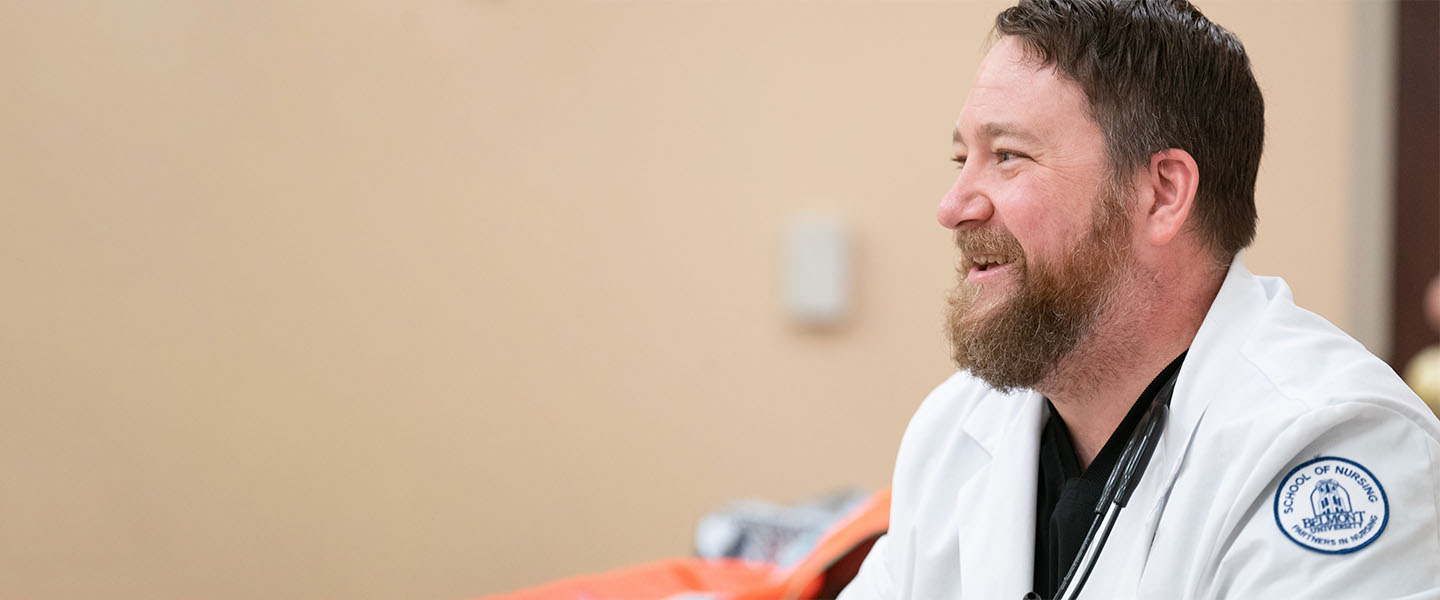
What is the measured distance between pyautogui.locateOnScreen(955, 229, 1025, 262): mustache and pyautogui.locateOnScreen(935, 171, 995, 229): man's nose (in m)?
0.01

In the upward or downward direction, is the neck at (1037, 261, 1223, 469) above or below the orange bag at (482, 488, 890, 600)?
above

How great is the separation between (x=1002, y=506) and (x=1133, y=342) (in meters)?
0.25

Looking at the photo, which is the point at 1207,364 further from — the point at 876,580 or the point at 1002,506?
the point at 876,580

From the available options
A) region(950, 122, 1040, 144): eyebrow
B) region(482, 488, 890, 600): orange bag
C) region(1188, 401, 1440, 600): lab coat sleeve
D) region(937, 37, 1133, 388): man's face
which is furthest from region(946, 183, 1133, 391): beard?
region(482, 488, 890, 600): orange bag

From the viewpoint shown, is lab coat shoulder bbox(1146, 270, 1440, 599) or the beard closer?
lab coat shoulder bbox(1146, 270, 1440, 599)

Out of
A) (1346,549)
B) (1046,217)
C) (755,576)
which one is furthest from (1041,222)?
(755,576)

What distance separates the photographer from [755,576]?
211 cm

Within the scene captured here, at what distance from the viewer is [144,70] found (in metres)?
2.85

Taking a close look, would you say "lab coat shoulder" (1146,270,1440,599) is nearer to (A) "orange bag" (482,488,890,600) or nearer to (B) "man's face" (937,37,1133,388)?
(B) "man's face" (937,37,1133,388)

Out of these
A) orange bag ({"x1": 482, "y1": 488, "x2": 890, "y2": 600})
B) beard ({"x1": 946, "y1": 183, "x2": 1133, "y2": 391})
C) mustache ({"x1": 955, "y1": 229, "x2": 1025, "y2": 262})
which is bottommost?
orange bag ({"x1": 482, "y1": 488, "x2": 890, "y2": 600})

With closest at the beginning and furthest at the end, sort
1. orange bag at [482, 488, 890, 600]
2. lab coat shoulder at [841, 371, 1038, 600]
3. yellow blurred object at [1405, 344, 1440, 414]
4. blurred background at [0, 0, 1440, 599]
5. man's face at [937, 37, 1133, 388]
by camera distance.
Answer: man's face at [937, 37, 1133, 388]
lab coat shoulder at [841, 371, 1038, 600]
orange bag at [482, 488, 890, 600]
yellow blurred object at [1405, 344, 1440, 414]
blurred background at [0, 0, 1440, 599]

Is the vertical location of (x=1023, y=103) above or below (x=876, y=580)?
above

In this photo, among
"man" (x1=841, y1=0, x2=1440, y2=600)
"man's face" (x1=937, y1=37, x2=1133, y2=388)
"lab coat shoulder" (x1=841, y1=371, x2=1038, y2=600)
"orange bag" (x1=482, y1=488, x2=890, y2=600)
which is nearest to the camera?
"man" (x1=841, y1=0, x2=1440, y2=600)

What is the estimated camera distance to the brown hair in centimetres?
137
